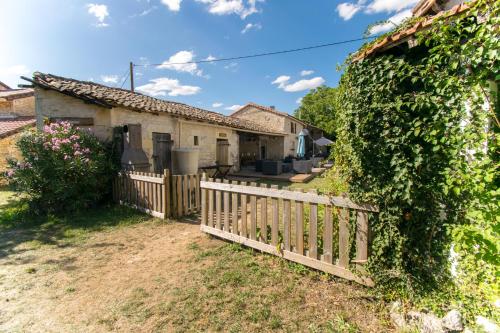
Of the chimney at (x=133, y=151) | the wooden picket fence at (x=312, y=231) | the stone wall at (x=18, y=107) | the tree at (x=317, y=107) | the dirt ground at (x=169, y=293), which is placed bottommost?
the dirt ground at (x=169, y=293)

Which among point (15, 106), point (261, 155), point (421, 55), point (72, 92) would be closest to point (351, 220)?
point (421, 55)

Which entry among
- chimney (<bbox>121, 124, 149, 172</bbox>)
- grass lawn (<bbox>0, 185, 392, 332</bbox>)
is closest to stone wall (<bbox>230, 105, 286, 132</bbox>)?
chimney (<bbox>121, 124, 149, 172</bbox>)

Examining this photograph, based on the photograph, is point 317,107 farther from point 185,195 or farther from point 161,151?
point 185,195

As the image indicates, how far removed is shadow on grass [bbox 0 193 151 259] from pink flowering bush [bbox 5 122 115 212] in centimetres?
38

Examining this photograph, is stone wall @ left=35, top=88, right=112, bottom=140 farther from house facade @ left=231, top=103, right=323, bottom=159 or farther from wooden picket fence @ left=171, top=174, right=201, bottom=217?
house facade @ left=231, top=103, right=323, bottom=159

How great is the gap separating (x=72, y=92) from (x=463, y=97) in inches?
381

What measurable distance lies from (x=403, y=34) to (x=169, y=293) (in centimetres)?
393

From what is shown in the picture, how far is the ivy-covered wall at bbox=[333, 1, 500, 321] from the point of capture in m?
2.00

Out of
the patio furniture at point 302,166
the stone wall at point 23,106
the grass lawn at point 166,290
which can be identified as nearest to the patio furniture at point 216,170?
the patio furniture at point 302,166

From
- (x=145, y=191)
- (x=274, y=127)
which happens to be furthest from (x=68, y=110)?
(x=274, y=127)

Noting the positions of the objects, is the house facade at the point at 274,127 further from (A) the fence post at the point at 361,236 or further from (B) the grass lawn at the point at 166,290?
(A) the fence post at the point at 361,236

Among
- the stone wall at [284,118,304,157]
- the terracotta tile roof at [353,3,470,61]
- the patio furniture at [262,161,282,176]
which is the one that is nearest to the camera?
the terracotta tile roof at [353,3,470,61]

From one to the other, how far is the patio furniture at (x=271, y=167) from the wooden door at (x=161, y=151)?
5.70 meters

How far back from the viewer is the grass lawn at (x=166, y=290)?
2.42 m
